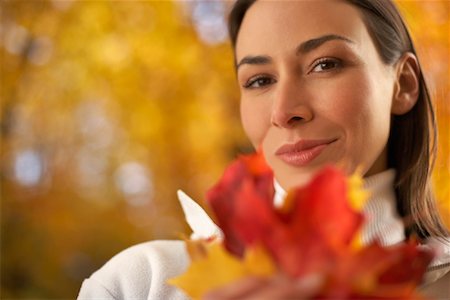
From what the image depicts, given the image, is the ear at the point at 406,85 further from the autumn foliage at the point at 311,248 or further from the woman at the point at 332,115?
the autumn foliage at the point at 311,248

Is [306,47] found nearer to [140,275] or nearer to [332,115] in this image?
[332,115]

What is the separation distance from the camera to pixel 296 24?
0.75 meters

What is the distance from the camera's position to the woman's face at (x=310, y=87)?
28.8 inches

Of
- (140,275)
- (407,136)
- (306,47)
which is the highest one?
(306,47)

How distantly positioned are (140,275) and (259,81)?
0.27m

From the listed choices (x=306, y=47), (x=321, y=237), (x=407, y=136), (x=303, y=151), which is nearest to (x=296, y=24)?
(x=306, y=47)

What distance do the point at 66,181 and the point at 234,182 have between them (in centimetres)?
271

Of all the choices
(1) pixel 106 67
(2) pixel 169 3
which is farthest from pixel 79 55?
(2) pixel 169 3

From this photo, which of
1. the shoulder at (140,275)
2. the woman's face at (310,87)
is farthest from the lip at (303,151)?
the shoulder at (140,275)

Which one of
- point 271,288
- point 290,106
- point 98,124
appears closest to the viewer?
point 271,288

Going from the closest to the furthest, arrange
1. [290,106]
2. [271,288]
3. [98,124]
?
[271,288], [290,106], [98,124]

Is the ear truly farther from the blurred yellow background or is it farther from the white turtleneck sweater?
the blurred yellow background

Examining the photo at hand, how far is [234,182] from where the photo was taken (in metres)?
0.43

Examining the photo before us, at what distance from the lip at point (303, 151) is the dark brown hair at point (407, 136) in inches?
7.1
